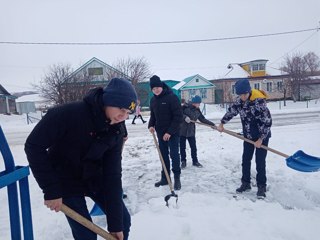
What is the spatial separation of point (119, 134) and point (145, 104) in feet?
83.7

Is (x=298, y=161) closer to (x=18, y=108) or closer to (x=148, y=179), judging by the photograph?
(x=148, y=179)

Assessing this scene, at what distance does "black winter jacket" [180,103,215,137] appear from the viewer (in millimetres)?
5773

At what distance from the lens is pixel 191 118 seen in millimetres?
5883

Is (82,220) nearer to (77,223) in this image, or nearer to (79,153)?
(77,223)

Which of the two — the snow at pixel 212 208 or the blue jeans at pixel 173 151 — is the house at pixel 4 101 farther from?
the blue jeans at pixel 173 151

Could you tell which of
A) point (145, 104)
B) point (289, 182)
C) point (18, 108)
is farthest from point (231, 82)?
point (289, 182)

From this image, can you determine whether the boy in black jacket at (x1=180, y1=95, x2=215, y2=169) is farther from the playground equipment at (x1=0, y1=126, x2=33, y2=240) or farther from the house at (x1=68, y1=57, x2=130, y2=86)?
the house at (x1=68, y1=57, x2=130, y2=86)

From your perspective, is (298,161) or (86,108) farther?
(298,161)

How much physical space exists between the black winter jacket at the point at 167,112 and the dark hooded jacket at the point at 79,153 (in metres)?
2.24

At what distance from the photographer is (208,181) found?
4.73m

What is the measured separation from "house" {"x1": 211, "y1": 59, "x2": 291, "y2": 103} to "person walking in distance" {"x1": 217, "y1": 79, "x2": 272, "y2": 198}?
28880 mm

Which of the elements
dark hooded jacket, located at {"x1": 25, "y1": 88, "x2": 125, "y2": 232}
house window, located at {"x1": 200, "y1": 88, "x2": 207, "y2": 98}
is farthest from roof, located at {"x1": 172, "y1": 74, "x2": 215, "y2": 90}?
dark hooded jacket, located at {"x1": 25, "y1": 88, "x2": 125, "y2": 232}

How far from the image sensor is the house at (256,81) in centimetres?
3331

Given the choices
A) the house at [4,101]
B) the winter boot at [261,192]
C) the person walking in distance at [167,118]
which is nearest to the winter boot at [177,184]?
the person walking in distance at [167,118]
